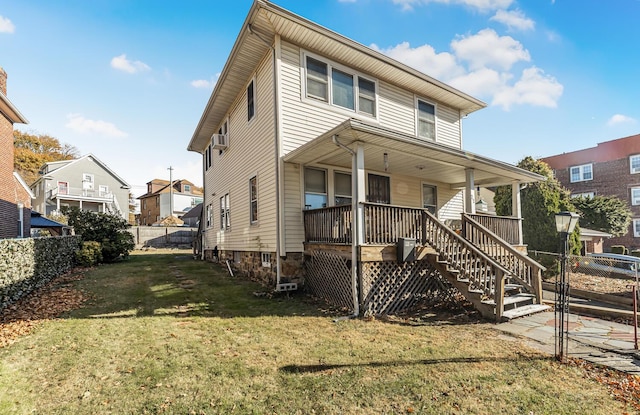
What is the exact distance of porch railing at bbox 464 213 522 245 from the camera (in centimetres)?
875

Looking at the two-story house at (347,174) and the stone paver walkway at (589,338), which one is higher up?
the two-story house at (347,174)

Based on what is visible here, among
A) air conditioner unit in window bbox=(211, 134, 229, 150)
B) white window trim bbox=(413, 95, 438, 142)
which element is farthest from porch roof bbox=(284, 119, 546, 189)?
air conditioner unit in window bbox=(211, 134, 229, 150)

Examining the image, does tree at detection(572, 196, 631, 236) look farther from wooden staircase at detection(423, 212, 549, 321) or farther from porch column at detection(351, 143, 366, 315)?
porch column at detection(351, 143, 366, 315)

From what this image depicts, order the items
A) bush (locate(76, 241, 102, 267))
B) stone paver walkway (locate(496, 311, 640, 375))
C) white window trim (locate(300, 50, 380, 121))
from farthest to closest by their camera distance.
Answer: bush (locate(76, 241, 102, 267))
white window trim (locate(300, 50, 380, 121))
stone paver walkway (locate(496, 311, 640, 375))

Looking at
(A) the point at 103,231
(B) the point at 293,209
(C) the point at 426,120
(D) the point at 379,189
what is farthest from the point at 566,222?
(A) the point at 103,231

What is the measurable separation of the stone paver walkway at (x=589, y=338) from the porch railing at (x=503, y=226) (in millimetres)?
2862

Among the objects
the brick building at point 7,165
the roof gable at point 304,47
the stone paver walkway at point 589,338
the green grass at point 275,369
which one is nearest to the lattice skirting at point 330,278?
the green grass at point 275,369

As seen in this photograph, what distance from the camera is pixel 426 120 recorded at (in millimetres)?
11742

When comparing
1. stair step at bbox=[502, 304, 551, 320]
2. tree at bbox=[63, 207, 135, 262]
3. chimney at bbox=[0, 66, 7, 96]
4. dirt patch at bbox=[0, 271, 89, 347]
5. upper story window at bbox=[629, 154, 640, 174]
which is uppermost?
chimney at bbox=[0, 66, 7, 96]

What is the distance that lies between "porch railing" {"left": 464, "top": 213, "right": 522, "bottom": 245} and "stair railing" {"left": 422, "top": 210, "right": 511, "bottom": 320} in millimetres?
1937

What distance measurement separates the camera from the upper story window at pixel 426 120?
11555 mm

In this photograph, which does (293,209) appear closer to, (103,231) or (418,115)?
(418,115)

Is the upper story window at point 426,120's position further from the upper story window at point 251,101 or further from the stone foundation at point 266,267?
the stone foundation at point 266,267

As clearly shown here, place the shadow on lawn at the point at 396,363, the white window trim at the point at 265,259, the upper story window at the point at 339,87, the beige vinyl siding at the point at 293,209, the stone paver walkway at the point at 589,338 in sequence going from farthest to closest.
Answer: the white window trim at the point at 265,259
the upper story window at the point at 339,87
the beige vinyl siding at the point at 293,209
the stone paver walkway at the point at 589,338
the shadow on lawn at the point at 396,363
